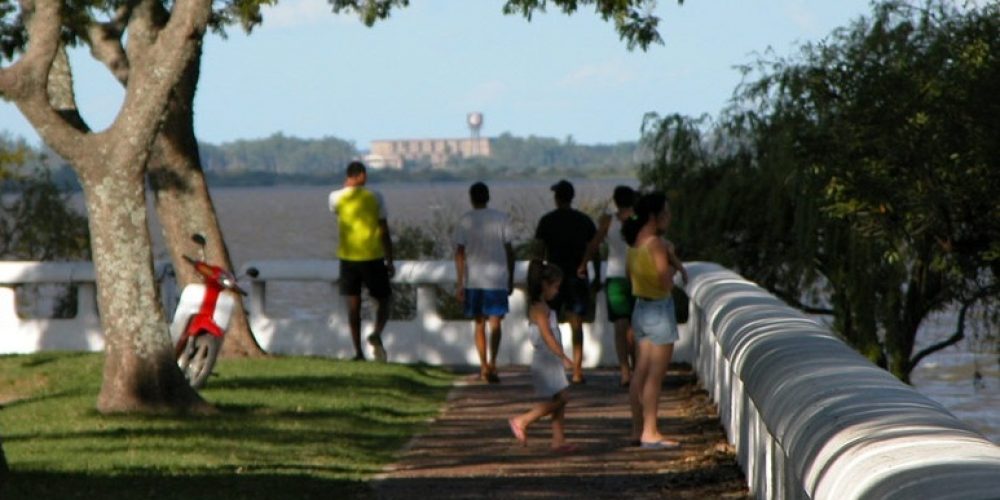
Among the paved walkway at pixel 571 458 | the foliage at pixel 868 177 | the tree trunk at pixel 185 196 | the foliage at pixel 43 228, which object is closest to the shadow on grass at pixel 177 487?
the paved walkway at pixel 571 458

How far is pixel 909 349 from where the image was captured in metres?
24.3

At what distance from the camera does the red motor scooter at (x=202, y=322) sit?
1352cm

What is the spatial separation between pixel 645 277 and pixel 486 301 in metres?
4.31

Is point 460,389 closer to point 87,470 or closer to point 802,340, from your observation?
point 87,470

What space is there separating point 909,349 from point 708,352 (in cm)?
1088

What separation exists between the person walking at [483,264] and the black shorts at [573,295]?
462 mm

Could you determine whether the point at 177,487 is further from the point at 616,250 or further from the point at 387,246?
the point at 387,246

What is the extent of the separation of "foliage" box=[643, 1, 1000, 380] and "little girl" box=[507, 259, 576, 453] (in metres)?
10.2

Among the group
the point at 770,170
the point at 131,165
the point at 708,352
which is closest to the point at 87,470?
the point at 131,165

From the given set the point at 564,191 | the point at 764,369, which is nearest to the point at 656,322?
the point at 764,369

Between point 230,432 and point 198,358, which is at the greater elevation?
point 198,358

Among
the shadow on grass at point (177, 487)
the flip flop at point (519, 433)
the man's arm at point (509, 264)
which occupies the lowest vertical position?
the flip flop at point (519, 433)

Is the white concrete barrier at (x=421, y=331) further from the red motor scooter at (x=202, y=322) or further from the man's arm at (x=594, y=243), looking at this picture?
the red motor scooter at (x=202, y=322)

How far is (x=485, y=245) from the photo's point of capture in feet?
51.2
